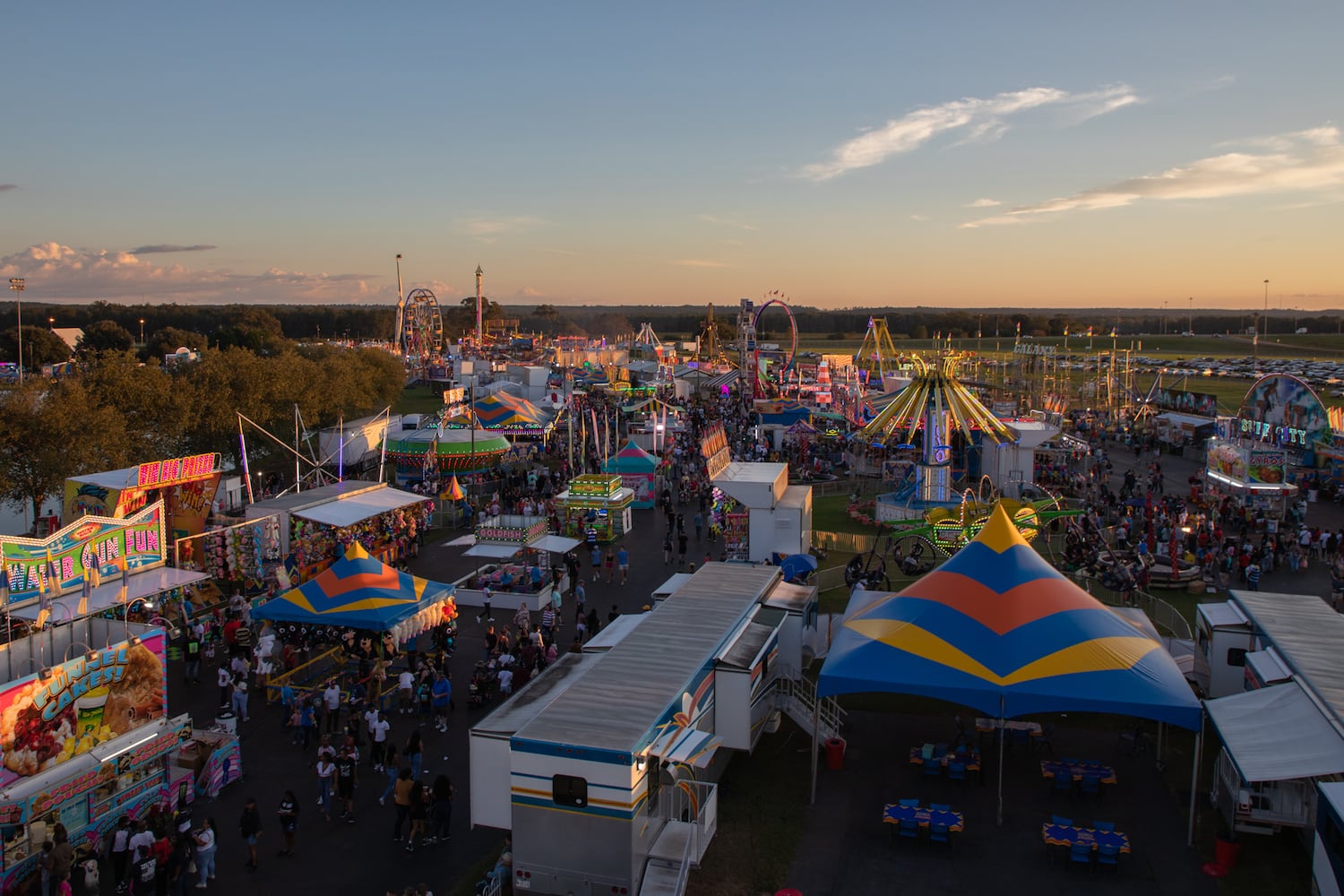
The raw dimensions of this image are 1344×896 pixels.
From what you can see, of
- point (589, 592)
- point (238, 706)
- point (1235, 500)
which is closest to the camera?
point (238, 706)

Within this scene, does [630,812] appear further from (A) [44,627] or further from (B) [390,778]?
(A) [44,627]

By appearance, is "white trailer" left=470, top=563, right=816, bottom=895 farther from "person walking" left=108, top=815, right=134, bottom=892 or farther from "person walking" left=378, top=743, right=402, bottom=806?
"person walking" left=108, top=815, right=134, bottom=892

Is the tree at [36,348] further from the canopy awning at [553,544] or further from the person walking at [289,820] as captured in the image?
the person walking at [289,820]

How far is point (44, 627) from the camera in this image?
37.3 feet

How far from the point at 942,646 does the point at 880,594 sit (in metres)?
3.37

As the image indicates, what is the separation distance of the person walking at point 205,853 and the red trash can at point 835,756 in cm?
705

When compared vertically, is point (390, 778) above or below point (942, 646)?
below

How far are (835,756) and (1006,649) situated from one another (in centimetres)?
256

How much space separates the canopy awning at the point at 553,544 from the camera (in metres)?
19.7

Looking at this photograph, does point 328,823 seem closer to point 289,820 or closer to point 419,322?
point 289,820

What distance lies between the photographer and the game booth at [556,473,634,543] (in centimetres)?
Answer: 2431

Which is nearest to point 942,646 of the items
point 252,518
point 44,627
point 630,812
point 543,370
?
point 630,812

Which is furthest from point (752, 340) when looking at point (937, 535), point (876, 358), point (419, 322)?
point (937, 535)

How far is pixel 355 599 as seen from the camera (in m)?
14.9
